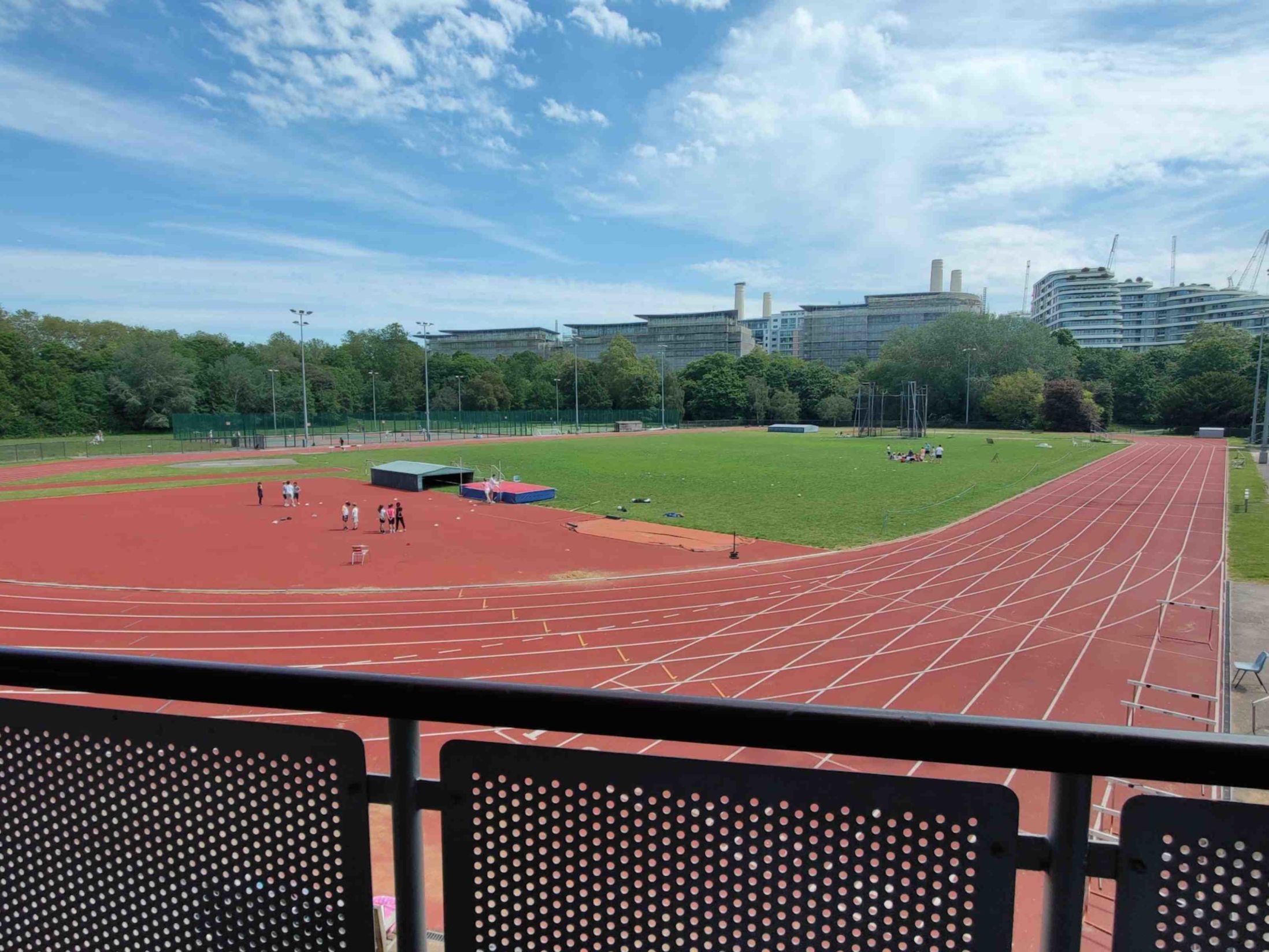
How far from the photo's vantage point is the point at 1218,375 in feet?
249

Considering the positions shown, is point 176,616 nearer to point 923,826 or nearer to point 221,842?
point 221,842

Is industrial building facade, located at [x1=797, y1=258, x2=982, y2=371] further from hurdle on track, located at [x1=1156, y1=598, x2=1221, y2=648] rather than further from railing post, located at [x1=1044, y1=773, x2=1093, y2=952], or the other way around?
railing post, located at [x1=1044, y1=773, x2=1093, y2=952]

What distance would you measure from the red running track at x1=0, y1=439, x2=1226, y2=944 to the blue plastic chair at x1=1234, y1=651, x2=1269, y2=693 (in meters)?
0.44

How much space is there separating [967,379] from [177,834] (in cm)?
10403

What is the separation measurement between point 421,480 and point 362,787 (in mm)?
34080

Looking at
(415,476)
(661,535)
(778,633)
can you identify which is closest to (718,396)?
(415,476)

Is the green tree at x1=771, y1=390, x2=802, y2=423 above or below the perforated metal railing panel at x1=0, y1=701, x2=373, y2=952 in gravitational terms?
above

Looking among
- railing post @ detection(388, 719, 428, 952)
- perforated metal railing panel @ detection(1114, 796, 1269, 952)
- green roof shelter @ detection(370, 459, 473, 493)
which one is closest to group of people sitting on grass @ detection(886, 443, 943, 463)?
green roof shelter @ detection(370, 459, 473, 493)

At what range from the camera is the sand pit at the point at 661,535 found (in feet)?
69.9

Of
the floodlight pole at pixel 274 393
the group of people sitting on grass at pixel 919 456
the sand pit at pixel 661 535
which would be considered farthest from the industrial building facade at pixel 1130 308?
the sand pit at pixel 661 535

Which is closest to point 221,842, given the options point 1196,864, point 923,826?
point 923,826

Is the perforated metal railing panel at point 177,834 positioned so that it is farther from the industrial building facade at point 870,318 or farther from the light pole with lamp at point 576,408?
the industrial building facade at point 870,318

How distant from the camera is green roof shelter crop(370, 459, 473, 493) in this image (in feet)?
112

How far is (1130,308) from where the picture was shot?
154500 mm
